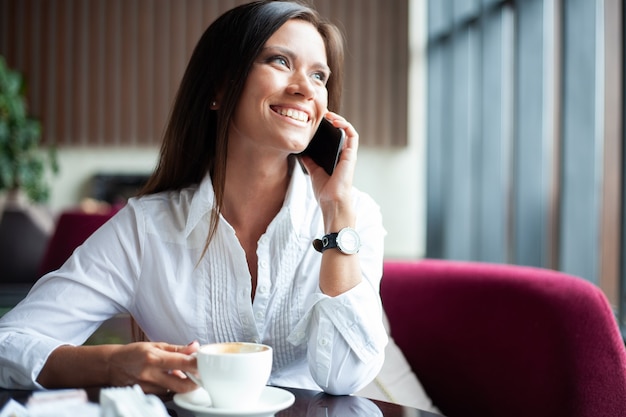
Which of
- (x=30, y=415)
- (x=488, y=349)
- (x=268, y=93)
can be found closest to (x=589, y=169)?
(x=488, y=349)

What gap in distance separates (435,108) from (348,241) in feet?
20.9

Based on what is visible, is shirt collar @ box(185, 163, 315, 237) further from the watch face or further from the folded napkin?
the folded napkin

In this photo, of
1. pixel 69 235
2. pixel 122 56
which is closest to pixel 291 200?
pixel 69 235

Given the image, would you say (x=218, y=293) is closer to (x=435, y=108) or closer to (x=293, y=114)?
(x=293, y=114)

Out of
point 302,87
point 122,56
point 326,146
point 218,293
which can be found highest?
point 122,56

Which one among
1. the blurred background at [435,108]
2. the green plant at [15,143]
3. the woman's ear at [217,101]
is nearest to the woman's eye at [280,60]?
the woman's ear at [217,101]

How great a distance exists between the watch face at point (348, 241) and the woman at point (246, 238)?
1 cm

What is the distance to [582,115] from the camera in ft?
14.4

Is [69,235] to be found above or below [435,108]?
below

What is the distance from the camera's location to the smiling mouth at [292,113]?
1.51 m

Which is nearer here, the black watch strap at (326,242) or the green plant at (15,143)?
the black watch strap at (326,242)

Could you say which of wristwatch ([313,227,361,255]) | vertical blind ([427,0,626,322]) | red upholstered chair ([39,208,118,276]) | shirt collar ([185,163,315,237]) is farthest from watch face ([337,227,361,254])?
vertical blind ([427,0,626,322])

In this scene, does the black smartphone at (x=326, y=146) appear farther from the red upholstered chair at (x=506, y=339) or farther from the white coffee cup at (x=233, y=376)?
the white coffee cup at (x=233, y=376)

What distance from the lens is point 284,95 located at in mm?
1511
